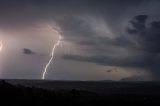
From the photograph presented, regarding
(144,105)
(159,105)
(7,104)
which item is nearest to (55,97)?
(7,104)

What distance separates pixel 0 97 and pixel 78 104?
22.8 meters

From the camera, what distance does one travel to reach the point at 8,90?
112125 mm

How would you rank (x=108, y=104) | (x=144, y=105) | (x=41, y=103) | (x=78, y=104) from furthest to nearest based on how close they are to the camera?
1. (x=144, y=105)
2. (x=108, y=104)
3. (x=78, y=104)
4. (x=41, y=103)

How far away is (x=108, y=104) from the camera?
401 ft

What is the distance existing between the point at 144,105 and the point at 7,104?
55.9 meters

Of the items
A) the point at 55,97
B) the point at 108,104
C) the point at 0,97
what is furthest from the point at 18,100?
the point at 108,104

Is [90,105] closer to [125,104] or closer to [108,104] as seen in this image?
[108,104]

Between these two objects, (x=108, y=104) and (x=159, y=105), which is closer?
(x=108, y=104)

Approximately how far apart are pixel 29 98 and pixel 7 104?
38.8 ft

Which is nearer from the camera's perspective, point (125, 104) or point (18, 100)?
point (18, 100)

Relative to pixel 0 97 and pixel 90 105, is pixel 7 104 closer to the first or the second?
pixel 0 97

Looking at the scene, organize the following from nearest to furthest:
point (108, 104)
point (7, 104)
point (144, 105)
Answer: point (7, 104), point (108, 104), point (144, 105)

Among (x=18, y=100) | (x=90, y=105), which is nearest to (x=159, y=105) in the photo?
(x=90, y=105)

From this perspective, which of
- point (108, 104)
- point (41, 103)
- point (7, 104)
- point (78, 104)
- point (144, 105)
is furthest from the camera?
point (144, 105)
